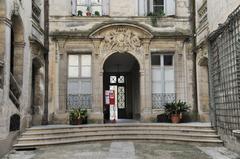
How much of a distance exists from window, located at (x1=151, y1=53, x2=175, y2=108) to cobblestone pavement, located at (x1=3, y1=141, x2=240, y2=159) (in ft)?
12.0

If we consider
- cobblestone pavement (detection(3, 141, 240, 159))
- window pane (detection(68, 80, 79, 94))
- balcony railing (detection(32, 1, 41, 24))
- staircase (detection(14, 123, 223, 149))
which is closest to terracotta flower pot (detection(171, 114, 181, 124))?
staircase (detection(14, 123, 223, 149))

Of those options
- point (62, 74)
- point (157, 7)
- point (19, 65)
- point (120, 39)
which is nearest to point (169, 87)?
point (120, 39)

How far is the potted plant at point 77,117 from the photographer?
481 inches

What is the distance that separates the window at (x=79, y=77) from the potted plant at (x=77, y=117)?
0.92 meters

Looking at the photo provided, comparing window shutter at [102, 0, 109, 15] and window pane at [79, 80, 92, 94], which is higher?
window shutter at [102, 0, 109, 15]

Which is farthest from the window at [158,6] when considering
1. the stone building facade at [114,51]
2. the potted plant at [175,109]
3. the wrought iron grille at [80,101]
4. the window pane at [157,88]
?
the wrought iron grille at [80,101]

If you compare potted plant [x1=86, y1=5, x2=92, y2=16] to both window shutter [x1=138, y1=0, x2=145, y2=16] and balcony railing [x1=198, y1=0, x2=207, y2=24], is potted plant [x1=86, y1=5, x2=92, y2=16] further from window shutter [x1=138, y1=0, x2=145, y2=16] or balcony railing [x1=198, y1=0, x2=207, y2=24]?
balcony railing [x1=198, y1=0, x2=207, y2=24]

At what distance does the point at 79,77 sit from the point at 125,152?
17.7 feet

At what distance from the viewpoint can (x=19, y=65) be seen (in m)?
10.0

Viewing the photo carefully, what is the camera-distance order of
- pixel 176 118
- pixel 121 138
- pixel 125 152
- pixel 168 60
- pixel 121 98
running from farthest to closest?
pixel 121 98
pixel 168 60
pixel 176 118
pixel 121 138
pixel 125 152

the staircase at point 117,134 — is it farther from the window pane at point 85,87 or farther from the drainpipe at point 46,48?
the window pane at point 85,87

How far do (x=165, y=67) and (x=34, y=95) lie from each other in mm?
4911

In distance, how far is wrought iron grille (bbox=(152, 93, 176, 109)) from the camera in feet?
43.9

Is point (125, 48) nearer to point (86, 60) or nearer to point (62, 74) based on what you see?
point (86, 60)
